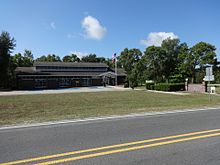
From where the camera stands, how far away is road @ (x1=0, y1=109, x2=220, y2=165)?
4520mm

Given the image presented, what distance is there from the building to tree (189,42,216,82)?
1787 cm

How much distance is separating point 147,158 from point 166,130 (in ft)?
8.69

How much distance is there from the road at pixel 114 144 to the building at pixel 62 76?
4311 centimetres

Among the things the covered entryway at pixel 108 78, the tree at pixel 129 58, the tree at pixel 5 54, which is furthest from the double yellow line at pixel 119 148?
the tree at pixel 129 58

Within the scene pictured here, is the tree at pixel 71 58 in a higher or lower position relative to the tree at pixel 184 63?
higher

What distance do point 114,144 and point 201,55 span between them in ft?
186

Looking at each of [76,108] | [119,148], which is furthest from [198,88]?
[119,148]

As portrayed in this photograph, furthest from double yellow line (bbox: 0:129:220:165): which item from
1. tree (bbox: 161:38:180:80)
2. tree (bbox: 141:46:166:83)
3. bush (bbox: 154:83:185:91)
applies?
tree (bbox: 161:38:180:80)

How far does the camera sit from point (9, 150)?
5.22 meters

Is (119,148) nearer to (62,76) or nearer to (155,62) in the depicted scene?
(62,76)

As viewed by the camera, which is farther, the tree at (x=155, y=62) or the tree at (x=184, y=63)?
the tree at (x=155, y=62)

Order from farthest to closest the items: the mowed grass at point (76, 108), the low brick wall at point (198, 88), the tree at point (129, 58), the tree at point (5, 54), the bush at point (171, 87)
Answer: the tree at point (129, 58) → the tree at point (5, 54) → the bush at point (171, 87) → the low brick wall at point (198, 88) → the mowed grass at point (76, 108)

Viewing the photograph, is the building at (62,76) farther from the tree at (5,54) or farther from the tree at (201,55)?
the tree at (201,55)

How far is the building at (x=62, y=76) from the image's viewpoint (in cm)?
4825
